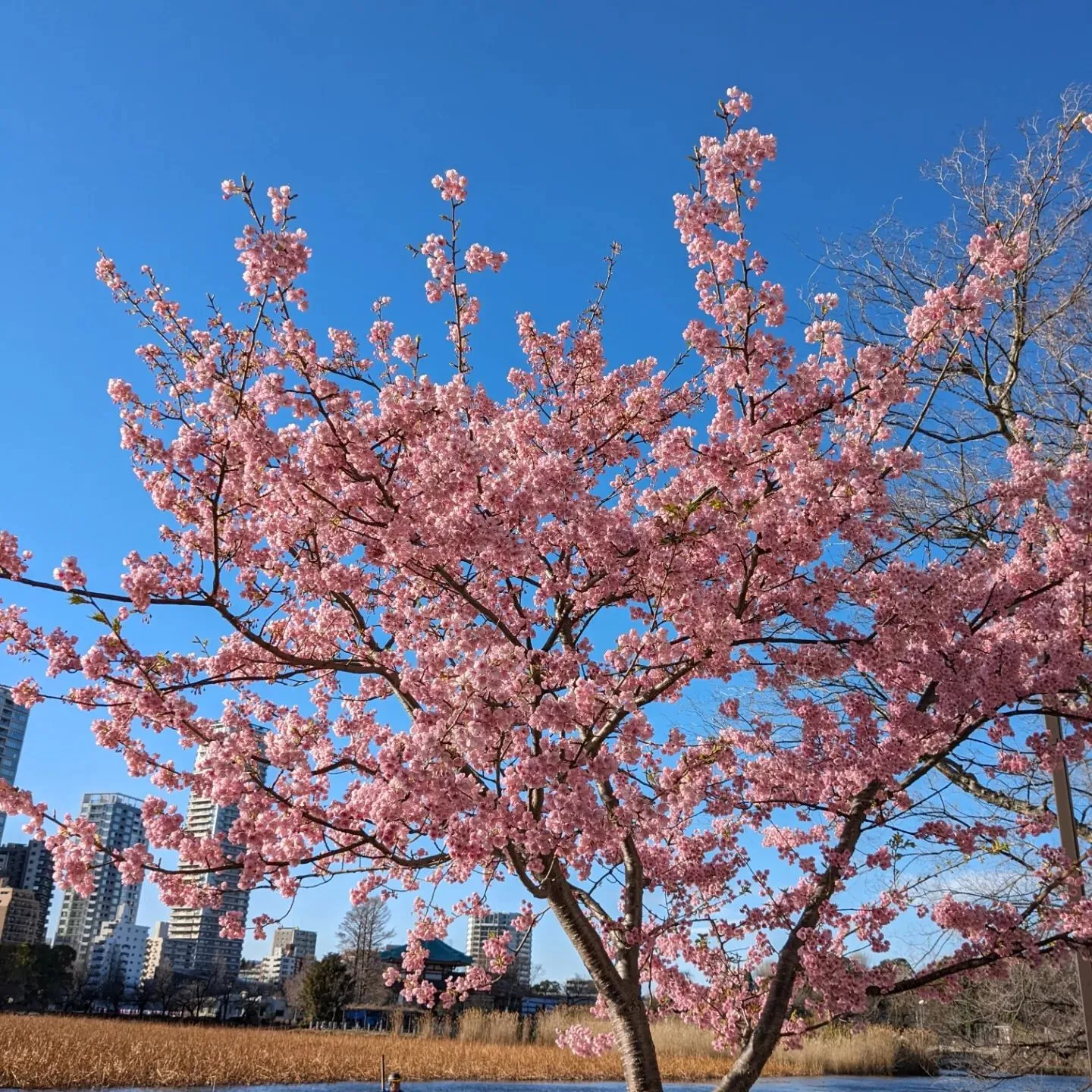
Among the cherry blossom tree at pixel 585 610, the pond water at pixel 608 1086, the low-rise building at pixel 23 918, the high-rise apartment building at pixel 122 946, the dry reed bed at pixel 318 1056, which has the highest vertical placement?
the cherry blossom tree at pixel 585 610

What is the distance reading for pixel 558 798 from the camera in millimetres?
4340

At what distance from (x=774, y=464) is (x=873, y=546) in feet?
2.61

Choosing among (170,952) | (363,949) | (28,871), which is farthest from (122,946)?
(363,949)

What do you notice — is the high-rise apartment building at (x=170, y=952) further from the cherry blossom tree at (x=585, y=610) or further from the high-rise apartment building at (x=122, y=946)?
the cherry blossom tree at (x=585, y=610)

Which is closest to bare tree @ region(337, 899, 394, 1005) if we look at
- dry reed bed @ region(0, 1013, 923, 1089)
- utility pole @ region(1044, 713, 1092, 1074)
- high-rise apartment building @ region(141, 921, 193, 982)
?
dry reed bed @ region(0, 1013, 923, 1089)

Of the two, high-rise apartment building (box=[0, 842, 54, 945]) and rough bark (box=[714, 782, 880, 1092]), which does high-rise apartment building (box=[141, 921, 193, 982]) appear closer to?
high-rise apartment building (box=[0, 842, 54, 945])

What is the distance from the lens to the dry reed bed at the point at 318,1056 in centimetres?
1633

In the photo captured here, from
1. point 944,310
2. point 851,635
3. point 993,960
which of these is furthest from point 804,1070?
point 944,310

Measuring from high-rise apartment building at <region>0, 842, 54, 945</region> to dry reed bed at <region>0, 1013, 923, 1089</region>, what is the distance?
158 ft

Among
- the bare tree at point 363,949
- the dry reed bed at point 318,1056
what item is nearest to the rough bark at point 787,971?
the dry reed bed at point 318,1056

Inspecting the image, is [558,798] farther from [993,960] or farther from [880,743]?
[993,960]

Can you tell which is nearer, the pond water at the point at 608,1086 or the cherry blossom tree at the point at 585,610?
the cherry blossom tree at the point at 585,610

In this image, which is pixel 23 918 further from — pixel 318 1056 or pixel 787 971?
pixel 787 971

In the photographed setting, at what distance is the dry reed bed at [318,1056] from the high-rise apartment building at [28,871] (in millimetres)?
48078
